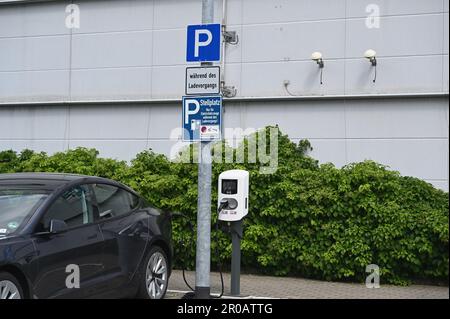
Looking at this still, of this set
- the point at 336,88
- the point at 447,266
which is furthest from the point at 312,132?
the point at 447,266

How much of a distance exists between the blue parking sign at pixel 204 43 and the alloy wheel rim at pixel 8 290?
3.60 meters

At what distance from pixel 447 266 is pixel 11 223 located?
5.83m

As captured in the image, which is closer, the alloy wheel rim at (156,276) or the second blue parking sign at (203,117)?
the alloy wheel rim at (156,276)

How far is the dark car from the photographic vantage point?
562 cm

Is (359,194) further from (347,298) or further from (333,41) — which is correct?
(333,41)

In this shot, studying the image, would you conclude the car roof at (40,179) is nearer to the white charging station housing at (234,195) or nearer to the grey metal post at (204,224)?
the grey metal post at (204,224)

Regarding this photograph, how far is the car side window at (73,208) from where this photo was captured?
619 centimetres

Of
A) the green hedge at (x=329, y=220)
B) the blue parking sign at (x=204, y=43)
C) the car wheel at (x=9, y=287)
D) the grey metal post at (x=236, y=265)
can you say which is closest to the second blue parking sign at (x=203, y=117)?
the blue parking sign at (x=204, y=43)

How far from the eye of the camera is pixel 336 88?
12.0 metres

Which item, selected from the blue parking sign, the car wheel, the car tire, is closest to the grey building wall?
the blue parking sign

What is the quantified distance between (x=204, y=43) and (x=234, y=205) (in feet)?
6.85

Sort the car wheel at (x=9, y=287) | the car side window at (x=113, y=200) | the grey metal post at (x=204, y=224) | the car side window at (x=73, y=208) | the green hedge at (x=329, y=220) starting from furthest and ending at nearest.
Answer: the green hedge at (x=329, y=220) → the grey metal post at (x=204, y=224) → the car side window at (x=113, y=200) → the car side window at (x=73, y=208) → the car wheel at (x=9, y=287)

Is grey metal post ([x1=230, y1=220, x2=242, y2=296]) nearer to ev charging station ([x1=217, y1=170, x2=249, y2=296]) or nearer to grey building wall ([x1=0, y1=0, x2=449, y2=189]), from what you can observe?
ev charging station ([x1=217, y1=170, x2=249, y2=296])

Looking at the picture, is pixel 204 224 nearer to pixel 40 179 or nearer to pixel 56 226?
pixel 40 179
